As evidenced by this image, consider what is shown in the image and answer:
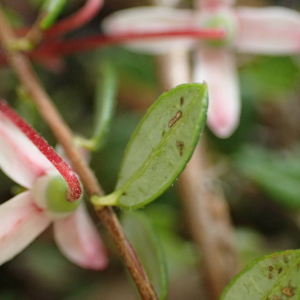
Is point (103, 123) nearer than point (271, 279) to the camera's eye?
No

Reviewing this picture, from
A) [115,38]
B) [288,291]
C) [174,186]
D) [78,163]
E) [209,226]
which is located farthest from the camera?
[174,186]

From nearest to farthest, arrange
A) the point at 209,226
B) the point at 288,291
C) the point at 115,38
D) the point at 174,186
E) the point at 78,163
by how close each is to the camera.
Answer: the point at 288,291 < the point at 78,163 < the point at 115,38 < the point at 209,226 < the point at 174,186

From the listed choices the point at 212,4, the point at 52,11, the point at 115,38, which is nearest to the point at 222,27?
the point at 212,4

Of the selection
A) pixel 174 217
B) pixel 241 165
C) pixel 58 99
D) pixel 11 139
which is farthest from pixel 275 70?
pixel 11 139

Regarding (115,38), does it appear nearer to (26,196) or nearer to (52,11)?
(52,11)

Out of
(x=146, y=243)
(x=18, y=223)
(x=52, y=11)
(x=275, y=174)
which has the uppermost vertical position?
(x=52, y=11)

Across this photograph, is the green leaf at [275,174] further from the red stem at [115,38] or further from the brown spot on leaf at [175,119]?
the brown spot on leaf at [175,119]

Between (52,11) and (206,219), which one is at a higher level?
(52,11)

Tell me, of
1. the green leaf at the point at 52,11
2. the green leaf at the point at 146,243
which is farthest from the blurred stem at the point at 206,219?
the green leaf at the point at 52,11
